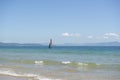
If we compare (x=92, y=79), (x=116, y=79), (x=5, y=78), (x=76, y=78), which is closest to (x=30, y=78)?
(x=5, y=78)

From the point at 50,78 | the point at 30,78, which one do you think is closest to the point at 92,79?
the point at 50,78

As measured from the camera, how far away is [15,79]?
1261cm

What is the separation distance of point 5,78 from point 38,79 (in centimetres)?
187

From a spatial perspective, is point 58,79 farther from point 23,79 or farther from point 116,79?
point 116,79

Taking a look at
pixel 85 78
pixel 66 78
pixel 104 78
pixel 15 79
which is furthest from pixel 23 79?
pixel 104 78

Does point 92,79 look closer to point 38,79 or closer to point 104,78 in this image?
point 104,78

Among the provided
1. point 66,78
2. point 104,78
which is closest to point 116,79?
point 104,78

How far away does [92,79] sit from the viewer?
1261cm

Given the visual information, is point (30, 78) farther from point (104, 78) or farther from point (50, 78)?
point (104, 78)

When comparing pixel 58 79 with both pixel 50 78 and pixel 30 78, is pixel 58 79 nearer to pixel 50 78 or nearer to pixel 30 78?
pixel 50 78

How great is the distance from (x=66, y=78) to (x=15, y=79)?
2526 millimetres

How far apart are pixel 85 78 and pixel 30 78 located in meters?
2.77

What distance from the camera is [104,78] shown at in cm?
1296

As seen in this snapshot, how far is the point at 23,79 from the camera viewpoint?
12547 millimetres
